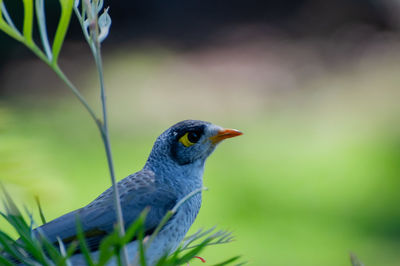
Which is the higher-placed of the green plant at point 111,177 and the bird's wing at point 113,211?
Result: the green plant at point 111,177

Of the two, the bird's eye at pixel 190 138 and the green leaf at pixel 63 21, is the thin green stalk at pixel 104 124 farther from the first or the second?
the bird's eye at pixel 190 138

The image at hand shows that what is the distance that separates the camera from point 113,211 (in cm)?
105

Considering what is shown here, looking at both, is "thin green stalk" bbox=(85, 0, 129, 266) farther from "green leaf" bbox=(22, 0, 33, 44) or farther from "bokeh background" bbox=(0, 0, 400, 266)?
"bokeh background" bbox=(0, 0, 400, 266)

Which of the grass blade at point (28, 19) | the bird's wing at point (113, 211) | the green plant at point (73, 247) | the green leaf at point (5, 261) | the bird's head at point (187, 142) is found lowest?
the bird's wing at point (113, 211)

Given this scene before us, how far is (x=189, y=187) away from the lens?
1.34m

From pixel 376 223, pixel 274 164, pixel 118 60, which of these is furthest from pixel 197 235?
pixel 118 60

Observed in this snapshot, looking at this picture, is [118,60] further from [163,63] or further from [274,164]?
[274,164]

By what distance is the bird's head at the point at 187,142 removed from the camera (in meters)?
1.35

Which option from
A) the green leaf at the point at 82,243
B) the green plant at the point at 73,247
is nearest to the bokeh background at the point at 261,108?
the green plant at the point at 73,247

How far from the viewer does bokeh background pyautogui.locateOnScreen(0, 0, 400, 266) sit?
12.1 feet

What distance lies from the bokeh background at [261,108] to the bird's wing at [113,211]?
155 cm

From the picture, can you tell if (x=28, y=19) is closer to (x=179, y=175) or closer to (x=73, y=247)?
(x=73, y=247)

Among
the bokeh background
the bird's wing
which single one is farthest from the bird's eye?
the bokeh background

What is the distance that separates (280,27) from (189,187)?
18.0 feet
